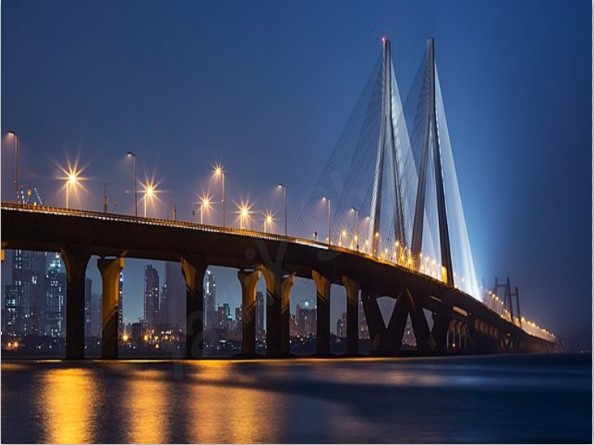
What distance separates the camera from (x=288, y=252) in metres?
106

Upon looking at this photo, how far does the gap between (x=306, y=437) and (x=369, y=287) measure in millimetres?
90176

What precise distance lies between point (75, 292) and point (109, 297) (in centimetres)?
603

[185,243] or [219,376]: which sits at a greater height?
[185,243]

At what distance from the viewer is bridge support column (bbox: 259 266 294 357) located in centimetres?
10788

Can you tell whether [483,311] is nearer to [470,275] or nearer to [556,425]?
[470,275]

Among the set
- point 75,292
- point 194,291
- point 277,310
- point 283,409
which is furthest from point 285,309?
point 283,409

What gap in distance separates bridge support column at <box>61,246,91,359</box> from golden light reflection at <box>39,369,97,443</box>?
893 inches

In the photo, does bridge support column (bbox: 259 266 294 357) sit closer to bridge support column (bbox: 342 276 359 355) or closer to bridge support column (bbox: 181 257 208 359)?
bridge support column (bbox: 342 276 359 355)

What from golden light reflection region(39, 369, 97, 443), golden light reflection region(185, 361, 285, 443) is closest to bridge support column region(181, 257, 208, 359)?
golden light reflection region(39, 369, 97, 443)

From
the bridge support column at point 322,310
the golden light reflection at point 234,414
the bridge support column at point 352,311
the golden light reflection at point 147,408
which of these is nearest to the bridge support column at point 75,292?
the golden light reflection at point 147,408

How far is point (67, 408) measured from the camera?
4019 cm

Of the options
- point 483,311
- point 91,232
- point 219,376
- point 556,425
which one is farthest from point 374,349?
point 556,425

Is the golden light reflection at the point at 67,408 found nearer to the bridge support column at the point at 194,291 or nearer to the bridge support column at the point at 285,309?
the bridge support column at the point at 194,291

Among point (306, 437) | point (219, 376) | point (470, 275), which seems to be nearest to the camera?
point (306, 437)
